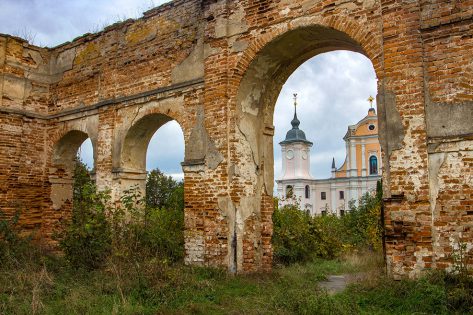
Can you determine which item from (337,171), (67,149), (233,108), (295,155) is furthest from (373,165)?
(233,108)

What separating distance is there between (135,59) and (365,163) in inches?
1437

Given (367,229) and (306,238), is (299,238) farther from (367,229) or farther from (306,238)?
(367,229)

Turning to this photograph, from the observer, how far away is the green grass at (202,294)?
552 cm

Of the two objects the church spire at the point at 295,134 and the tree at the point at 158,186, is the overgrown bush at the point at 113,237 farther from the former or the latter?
the church spire at the point at 295,134

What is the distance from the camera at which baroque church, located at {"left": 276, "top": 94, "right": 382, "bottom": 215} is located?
43375 millimetres

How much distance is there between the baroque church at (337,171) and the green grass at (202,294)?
34.3 m

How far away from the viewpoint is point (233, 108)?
27.5ft

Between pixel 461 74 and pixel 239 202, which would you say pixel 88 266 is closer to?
pixel 239 202

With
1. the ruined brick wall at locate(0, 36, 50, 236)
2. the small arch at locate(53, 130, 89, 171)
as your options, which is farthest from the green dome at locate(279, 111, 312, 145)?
the ruined brick wall at locate(0, 36, 50, 236)

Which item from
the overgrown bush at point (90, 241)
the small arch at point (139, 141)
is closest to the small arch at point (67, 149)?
the small arch at point (139, 141)

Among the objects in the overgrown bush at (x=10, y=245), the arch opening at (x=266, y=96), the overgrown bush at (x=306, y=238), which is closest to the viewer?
the arch opening at (x=266, y=96)

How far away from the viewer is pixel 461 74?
6.28 m

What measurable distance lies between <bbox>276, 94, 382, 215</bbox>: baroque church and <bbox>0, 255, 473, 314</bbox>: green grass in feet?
112

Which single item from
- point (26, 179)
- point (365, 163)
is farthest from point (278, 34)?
point (365, 163)
